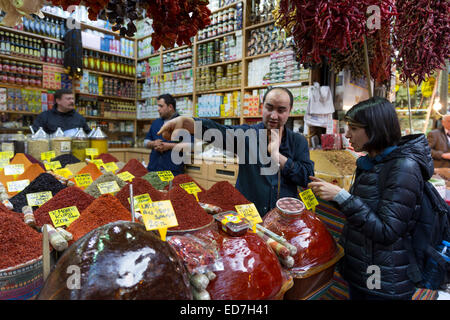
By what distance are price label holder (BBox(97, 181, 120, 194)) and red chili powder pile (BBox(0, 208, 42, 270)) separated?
476 millimetres

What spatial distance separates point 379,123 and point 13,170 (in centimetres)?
187

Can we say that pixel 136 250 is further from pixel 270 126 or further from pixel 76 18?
pixel 76 18

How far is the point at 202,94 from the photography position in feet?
15.1

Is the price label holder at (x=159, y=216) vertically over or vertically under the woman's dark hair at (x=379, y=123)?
under

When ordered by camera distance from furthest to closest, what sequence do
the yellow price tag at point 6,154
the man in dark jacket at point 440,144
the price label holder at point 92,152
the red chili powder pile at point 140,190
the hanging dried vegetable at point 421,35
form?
the man in dark jacket at point 440,144 → the price label holder at point 92,152 → the yellow price tag at point 6,154 → the hanging dried vegetable at point 421,35 → the red chili powder pile at point 140,190

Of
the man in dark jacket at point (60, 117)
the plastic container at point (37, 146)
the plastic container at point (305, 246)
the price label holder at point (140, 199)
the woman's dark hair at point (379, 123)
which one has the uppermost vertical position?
the man in dark jacket at point (60, 117)

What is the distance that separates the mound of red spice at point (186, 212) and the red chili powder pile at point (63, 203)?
361mm

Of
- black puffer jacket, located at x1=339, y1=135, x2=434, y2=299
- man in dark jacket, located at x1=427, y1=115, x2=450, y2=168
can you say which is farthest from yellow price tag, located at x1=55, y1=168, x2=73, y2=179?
man in dark jacket, located at x1=427, y1=115, x2=450, y2=168

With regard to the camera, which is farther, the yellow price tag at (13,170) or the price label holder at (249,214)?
the yellow price tag at (13,170)

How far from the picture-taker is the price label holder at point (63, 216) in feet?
2.91

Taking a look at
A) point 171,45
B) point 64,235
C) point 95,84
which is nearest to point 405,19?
point 171,45

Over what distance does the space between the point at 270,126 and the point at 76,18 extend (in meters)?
4.48

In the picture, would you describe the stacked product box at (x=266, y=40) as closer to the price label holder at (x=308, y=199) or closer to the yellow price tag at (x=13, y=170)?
the price label holder at (x=308, y=199)

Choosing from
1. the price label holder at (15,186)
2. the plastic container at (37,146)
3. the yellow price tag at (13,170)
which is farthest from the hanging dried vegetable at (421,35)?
the plastic container at (37,146)
